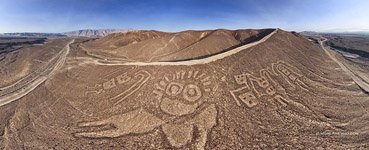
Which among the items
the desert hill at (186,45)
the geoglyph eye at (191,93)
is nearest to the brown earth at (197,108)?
the geoglyph eye at (191,93)

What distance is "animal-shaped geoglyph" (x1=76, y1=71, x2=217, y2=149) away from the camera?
32.4m

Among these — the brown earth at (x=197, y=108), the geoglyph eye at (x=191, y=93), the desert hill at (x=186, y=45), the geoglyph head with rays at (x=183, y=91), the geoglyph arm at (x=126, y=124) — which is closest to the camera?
the brown earth at (x=197, y=108)

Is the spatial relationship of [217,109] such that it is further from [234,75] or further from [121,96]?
[121,96]

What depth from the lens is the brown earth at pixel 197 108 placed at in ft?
104

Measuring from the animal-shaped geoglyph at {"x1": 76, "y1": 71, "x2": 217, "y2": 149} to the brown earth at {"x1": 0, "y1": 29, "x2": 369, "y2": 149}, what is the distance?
0.11 meters

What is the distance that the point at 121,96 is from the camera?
4088 centimetres

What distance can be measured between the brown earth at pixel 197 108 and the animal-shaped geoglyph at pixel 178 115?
4.5 inches

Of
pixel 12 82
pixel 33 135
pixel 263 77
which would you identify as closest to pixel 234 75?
pixel 263 77

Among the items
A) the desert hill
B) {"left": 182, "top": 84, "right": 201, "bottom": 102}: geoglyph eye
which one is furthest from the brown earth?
the desert hill

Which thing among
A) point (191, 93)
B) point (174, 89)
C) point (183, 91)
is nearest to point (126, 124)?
point (174, 89)

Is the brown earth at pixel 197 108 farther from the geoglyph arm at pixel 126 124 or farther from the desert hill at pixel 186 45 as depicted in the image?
the desert hill at pixel 186 45

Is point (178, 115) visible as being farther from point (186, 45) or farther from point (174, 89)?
point (186, 45)

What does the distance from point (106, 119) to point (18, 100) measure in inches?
783

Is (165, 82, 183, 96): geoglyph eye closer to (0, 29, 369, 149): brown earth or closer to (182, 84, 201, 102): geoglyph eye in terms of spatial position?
(0, 29, 369, 149): brown earth
